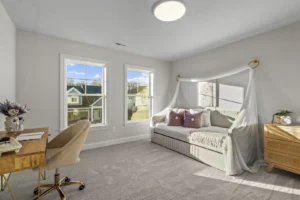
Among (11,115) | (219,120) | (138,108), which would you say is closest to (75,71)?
(11,115)

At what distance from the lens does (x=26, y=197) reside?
1.77m

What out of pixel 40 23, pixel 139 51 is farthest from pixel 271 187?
pixel 40 23

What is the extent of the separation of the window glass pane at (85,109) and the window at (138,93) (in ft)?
2.50

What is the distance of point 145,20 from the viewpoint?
2365mm

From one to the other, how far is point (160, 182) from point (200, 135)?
1188 millimetres

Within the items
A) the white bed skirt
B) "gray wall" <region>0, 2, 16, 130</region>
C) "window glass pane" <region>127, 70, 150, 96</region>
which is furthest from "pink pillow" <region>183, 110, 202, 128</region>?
"gray wall" <region>0, 2, 16, 130</region>

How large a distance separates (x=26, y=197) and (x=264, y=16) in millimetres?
4193

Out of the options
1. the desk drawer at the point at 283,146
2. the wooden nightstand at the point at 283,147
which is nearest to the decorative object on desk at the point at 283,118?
the wooden nightstand at the point at 283,147

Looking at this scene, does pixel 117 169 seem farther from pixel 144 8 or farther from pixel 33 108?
pixel 144 8

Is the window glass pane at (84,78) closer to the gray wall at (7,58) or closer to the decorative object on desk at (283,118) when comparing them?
the gray wall at (7,58)

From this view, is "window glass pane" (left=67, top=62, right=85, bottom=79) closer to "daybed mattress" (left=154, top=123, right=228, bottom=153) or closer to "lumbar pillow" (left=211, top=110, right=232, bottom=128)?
"daybed mattress" (left=154, top=123, right=228, bottom=153)

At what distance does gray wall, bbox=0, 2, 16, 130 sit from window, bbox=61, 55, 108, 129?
789 mm

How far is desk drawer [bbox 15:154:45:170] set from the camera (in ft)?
3.66

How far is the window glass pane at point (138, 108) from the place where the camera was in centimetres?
429
